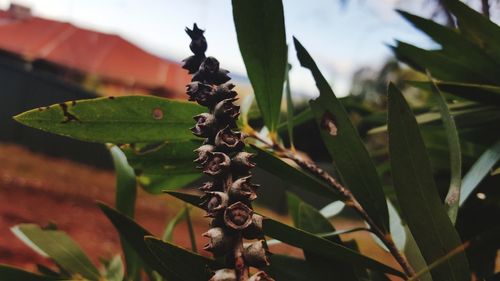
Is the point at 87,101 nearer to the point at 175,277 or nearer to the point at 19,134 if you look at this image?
the point at 175,277

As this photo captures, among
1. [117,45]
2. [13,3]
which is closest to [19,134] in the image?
[117,45]

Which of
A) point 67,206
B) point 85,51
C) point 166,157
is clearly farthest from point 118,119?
point 85,51

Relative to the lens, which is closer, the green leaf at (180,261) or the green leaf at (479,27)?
the green leaf at (180,261)

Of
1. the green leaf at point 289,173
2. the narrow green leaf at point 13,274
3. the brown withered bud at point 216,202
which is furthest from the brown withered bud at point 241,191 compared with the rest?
the narrow green leaf at point 13,274

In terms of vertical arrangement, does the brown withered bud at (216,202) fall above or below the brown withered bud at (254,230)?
above

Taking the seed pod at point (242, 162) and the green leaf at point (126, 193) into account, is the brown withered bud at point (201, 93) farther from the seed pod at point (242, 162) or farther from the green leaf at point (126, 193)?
the green leaf at point (126, 193)
